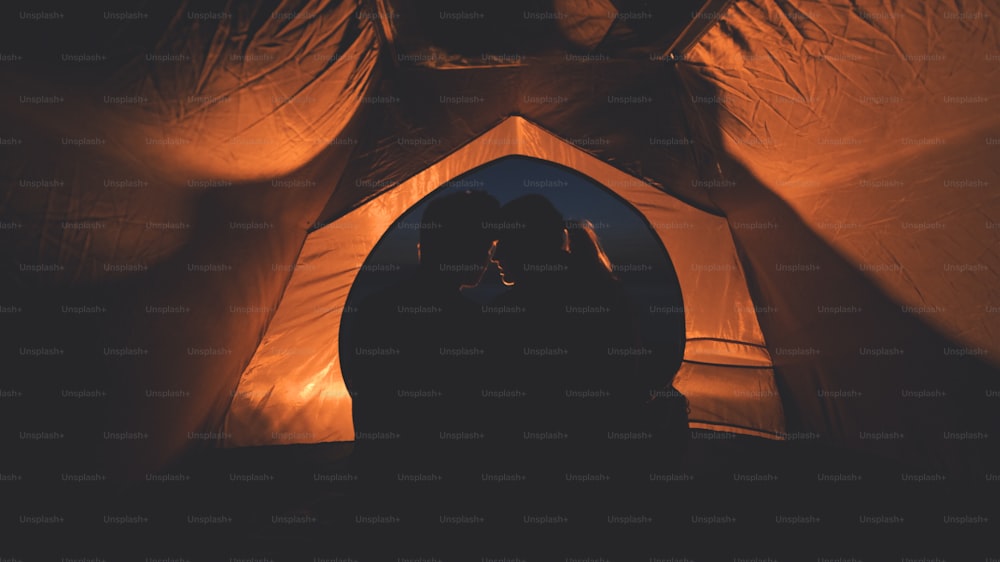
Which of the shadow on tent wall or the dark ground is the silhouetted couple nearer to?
the dark ground

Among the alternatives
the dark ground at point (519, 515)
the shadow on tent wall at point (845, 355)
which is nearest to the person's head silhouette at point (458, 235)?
the dark ground at point (519, 515)

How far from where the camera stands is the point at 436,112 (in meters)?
2.23

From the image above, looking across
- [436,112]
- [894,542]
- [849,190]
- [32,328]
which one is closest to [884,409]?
[894,542]

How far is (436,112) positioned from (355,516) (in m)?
2.19

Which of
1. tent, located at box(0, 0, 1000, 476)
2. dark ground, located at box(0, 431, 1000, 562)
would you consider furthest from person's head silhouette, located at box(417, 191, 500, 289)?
dark ground, located at box(0, 431, 1000, 562)

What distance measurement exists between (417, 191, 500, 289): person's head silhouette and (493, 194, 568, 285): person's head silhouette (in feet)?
0.36

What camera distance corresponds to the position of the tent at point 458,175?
4.05ft

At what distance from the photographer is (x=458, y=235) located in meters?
1.97

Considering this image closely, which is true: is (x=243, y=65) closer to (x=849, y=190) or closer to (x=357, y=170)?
(x=357, y=170)

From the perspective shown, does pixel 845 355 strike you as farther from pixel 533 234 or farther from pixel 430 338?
pixel 430 338

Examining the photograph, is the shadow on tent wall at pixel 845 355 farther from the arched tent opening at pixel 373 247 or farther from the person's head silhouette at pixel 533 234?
the person's head silhouette at pixel 533 234

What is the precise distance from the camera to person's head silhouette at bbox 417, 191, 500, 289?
193 cm

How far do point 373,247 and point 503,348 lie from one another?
4.10 ft

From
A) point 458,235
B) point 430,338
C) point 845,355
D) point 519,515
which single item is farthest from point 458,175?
point 845,355
